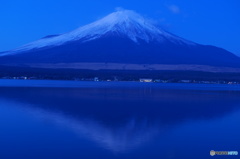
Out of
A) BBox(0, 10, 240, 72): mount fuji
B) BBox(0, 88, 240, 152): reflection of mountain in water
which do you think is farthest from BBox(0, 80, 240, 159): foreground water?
BBox(0, 10, 240, 72): mount fuji

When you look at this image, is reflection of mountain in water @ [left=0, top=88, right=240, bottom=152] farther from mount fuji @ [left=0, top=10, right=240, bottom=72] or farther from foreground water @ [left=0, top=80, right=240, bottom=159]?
mount fuji @ [left=0, top=10, right=240, bottom=72]

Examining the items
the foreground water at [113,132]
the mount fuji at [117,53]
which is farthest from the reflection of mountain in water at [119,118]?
the mount fuji at [117,53]

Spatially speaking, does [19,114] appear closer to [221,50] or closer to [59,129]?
[59,129]

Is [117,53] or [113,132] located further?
[117,53]

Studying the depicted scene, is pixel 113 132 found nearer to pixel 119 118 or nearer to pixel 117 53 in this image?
pixel 119 118

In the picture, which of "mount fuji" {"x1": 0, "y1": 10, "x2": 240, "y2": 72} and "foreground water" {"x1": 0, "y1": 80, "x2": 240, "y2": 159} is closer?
"foreground water" {"x1": 0, "y1": 80, "x2": 240, "y2": 159}

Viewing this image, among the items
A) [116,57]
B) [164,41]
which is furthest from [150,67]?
[164,41]

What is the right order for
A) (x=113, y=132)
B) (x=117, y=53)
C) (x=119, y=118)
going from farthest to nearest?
1. (x=117, y=53)
2. (x=119, y=118)
3. (x=113, y=132)

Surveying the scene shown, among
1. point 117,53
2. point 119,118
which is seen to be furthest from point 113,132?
point 117,53

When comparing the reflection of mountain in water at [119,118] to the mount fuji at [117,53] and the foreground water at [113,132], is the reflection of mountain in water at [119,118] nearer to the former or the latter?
the foreground water at [113,132]

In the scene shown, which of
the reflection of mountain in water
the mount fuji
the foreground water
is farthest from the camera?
the mount fuji

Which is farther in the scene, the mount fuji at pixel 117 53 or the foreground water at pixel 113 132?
the mount fuji at pixel 117 53
